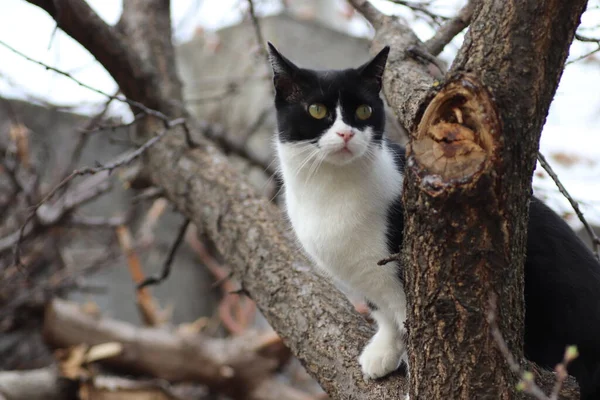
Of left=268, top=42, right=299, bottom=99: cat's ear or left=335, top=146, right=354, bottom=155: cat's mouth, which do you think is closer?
left=335, top=146, right=354, bottom=155: cat's mouth

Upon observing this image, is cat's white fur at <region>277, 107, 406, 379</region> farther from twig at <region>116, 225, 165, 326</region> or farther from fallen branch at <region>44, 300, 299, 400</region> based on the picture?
twig at <region>116, 225, 165, 326</region>

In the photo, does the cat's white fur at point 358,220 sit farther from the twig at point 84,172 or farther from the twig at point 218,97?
the twig at point 218,97

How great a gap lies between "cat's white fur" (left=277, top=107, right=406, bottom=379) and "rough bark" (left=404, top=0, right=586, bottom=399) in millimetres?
414

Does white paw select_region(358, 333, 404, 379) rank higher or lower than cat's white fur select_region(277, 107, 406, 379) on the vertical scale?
lower

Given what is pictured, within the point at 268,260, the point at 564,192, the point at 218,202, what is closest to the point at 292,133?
the point at 268,260

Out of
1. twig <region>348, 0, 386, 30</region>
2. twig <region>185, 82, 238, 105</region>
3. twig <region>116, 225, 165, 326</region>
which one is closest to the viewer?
twig <region>348, 0, 386, 30</region>

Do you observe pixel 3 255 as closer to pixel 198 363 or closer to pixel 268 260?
pixel 198 363

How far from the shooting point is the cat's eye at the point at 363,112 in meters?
1.64

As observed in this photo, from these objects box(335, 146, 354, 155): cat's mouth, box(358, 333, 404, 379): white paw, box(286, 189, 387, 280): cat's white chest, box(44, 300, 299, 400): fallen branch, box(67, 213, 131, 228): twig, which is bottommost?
box(44, 300, 299, 400): fallen branch

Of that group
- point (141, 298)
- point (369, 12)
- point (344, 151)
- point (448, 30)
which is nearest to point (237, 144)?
point (141, 298)

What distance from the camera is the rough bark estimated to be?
100 centimetres

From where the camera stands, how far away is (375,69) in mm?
1687

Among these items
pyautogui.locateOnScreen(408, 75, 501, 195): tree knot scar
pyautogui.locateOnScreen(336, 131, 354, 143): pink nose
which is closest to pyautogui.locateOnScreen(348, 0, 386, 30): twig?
pyautogui.locateOnScreen(336, 131, 354, 143): pink nose

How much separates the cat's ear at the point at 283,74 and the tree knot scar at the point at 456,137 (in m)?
0.71
